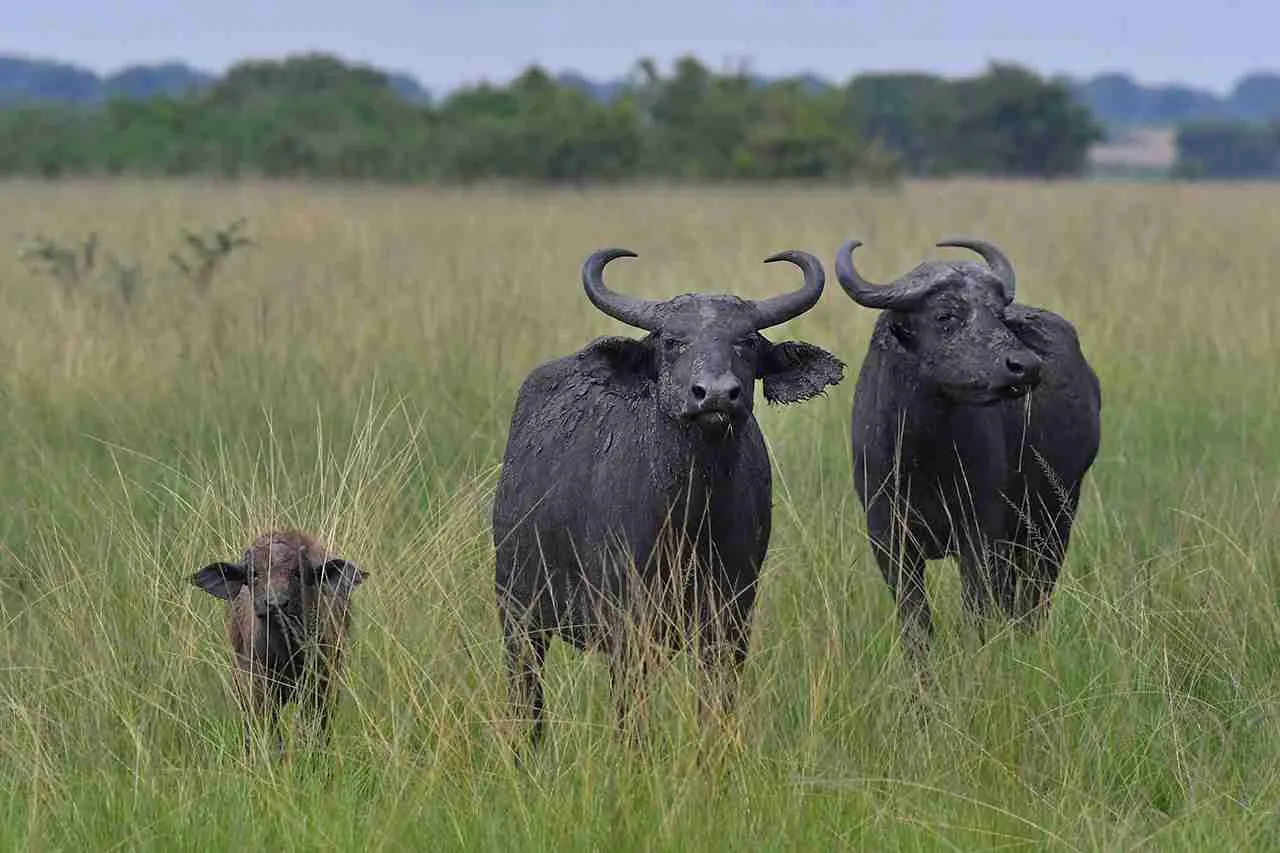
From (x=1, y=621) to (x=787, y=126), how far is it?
36.7 meters

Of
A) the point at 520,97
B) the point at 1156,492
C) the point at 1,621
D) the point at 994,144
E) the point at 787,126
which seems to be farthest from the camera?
the point at 994,144

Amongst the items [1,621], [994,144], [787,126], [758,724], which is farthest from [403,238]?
[994,144]

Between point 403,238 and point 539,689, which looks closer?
point 539,689

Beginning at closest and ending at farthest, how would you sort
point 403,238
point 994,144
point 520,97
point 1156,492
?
point 1156,492, point 403,238, point 520,97, point 994,144

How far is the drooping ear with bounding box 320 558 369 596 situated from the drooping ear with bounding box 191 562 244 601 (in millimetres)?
253

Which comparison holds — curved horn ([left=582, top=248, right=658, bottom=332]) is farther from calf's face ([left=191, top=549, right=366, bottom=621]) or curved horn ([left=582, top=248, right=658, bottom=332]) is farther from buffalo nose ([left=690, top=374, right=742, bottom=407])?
calf's face ([left=191, top=549, right=366, bottom=621])

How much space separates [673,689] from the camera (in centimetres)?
496

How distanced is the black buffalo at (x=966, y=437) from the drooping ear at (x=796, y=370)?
2.37 ft

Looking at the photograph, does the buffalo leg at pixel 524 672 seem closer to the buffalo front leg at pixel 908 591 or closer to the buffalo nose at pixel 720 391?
the buffalo nose at pixel 720 391

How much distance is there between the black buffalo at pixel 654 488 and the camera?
17.0ft

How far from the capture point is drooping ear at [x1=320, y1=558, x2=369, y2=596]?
5.62m

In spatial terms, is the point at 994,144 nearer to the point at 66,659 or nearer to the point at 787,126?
the point at 787,126

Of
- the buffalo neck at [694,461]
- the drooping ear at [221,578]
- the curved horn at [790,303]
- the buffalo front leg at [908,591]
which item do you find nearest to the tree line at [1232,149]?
the buffalo front leg at [908,591]

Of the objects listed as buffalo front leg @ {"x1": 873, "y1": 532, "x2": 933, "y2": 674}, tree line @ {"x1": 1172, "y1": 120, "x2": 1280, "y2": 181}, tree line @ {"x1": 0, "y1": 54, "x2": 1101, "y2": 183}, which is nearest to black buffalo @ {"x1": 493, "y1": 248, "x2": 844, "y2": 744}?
buffalo front leg @ {"x1": 873, "y1": 532, "x2": 933, "y2": 674}
